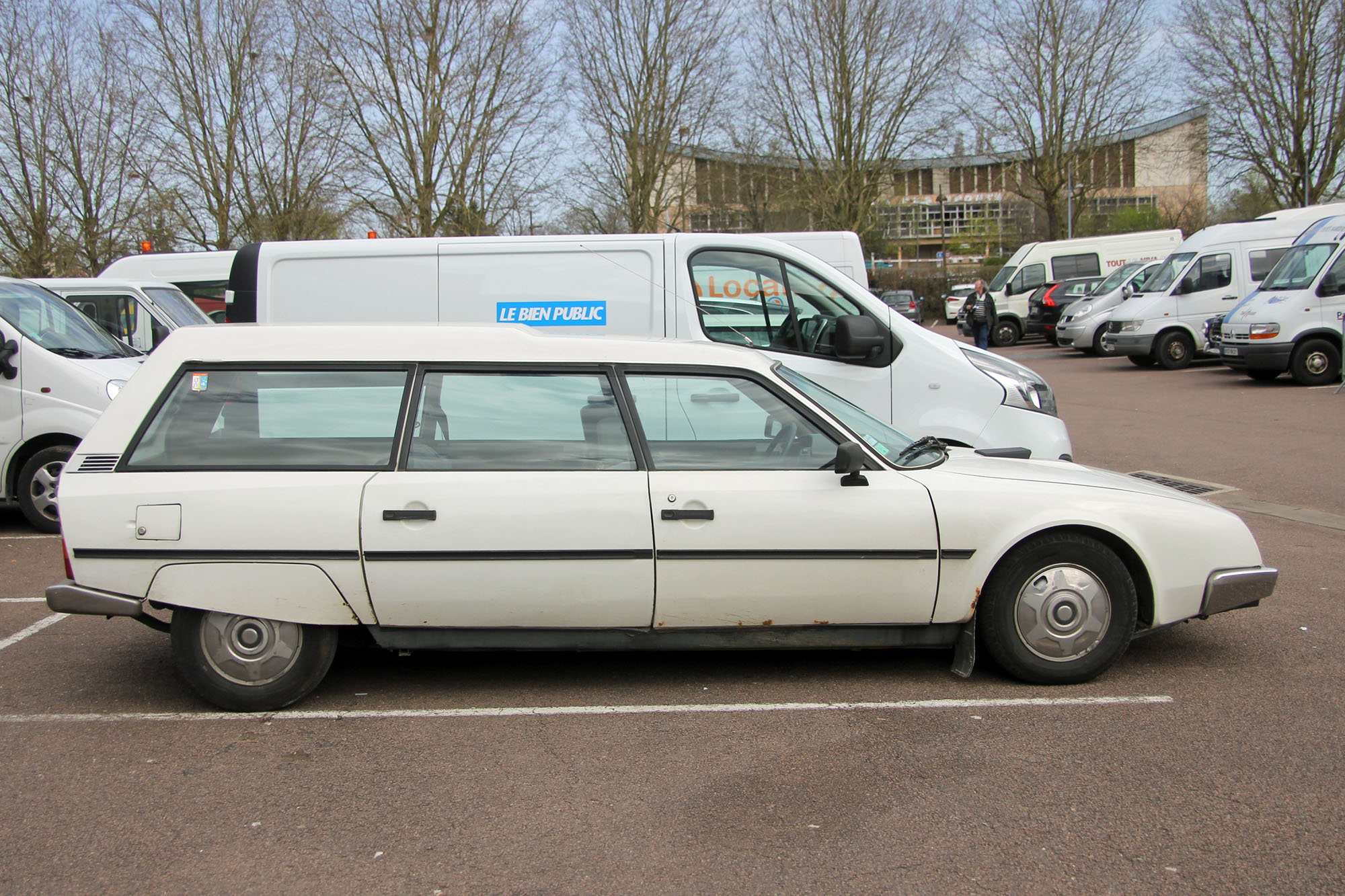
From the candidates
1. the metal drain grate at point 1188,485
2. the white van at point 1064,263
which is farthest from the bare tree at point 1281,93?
the metal drain grate at point 1188,485

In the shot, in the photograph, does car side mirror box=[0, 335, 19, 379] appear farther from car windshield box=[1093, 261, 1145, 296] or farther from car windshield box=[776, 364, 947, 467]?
car windshield box=[1093, 261, 1145, 296]

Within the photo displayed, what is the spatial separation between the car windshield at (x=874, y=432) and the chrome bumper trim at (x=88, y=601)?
9.27ft

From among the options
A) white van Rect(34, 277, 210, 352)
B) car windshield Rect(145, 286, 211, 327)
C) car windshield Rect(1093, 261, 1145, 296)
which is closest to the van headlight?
white van Rect(34, 277, 210, 352)

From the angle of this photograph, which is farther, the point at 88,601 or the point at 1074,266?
the point at 1074,266

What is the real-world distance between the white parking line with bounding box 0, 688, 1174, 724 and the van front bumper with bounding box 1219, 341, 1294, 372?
13.9m

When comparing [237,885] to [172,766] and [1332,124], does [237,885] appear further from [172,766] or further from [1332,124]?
[1332,124]

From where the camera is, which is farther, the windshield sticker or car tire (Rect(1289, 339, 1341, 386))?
car tire (Rect(1289, 339, 1341, 386))

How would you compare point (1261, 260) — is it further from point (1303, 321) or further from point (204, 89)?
point (204, 89)

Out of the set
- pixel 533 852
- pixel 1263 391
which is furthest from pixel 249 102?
pixel 533 852

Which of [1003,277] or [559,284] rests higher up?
[1003,277]

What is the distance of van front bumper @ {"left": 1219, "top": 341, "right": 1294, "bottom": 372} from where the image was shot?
16078 mm

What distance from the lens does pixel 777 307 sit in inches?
302

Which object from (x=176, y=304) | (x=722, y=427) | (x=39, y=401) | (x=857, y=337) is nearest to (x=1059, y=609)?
(x=722, y=427)

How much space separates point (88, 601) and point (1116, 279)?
25.9 metres
